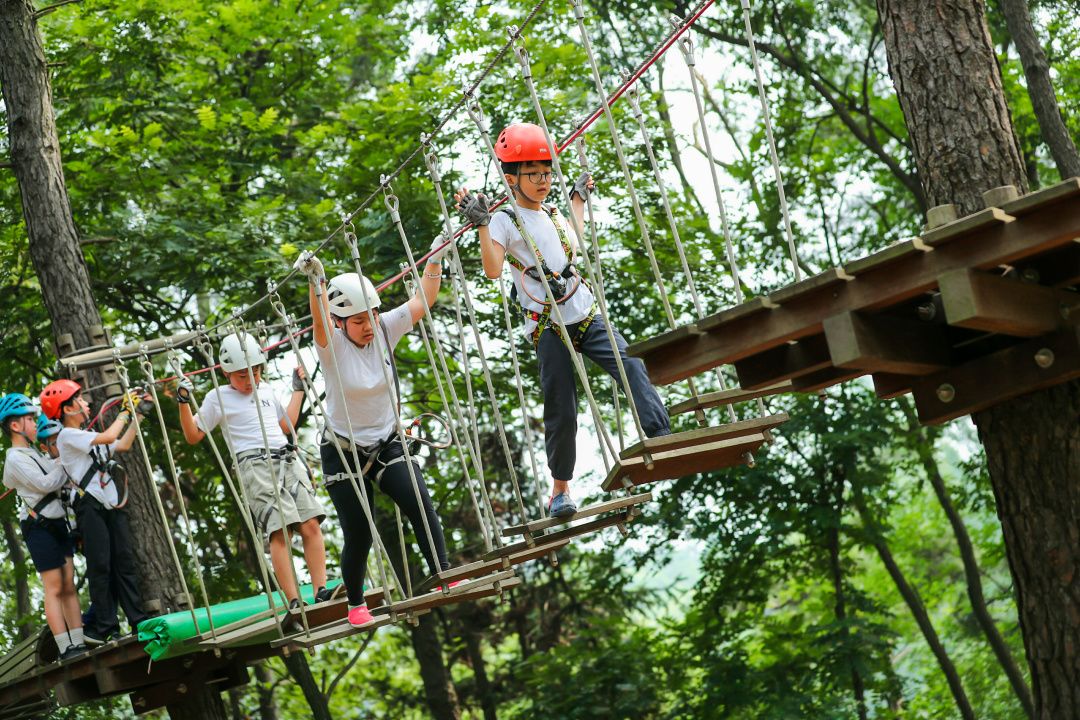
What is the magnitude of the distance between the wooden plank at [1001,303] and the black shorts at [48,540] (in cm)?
489

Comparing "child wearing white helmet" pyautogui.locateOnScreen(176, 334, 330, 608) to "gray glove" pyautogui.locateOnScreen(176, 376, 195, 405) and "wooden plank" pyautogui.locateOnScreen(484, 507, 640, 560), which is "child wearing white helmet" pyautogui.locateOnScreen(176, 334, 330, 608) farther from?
"wooden plank" pyautogui.locateOnScreen(484, 507, 640, 560)

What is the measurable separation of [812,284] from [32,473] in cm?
449

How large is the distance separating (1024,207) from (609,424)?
8.14 meters

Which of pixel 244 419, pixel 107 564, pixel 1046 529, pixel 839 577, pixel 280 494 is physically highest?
pixel 244 419

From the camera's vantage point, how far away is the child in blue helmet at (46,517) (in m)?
6.14

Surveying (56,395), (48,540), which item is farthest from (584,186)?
(48,540)

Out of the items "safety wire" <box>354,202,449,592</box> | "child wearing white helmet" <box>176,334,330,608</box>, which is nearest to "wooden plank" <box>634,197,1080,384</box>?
"safety wire" <box>354,202,449,592</box>

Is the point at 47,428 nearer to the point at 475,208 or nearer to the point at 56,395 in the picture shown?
the point at 56,395

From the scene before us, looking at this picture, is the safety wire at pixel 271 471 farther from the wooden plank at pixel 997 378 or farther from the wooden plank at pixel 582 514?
the wooden plank at pixel 997 378

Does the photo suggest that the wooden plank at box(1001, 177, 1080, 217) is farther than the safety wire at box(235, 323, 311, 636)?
No

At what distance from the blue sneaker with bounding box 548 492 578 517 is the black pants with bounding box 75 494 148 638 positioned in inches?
115

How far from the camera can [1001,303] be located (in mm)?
3123

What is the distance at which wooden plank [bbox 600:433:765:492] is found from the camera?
3629 millimetres

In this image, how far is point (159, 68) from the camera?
964 centimetres
